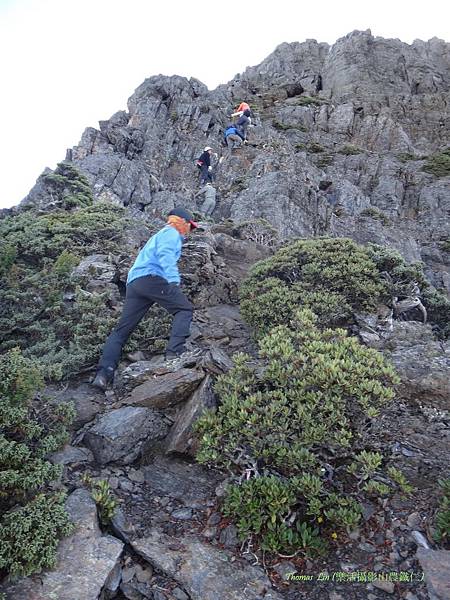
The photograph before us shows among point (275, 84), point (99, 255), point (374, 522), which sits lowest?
point (374, 522)

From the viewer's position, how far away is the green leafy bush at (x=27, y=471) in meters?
3.49

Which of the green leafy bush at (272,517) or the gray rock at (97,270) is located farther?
the gray rock at (97,270)

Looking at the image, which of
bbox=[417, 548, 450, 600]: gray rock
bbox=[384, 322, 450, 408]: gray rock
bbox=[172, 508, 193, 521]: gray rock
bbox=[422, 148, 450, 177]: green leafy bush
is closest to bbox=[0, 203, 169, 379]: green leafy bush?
bbox=[172, 508, 193, 521]: gray rock

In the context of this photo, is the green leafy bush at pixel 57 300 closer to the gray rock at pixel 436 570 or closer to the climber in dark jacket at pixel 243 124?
the gray rock at pixel 436 570

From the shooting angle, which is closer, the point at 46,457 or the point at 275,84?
the point at 46,457

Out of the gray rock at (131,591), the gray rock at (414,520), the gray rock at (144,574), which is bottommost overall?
the gray rock at (131,591)

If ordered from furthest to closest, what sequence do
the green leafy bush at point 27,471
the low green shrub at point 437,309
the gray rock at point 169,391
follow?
the low green shrub at point 437,309
the gray rock at point 169,391
the green leafy bush at point 27,471

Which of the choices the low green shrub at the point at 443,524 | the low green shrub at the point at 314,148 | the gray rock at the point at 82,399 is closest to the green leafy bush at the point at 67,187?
the gray rock at the point at 82,399

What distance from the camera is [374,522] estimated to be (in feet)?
14.0

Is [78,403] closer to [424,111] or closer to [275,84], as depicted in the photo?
[424,111]

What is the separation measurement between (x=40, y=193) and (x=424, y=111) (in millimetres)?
54077

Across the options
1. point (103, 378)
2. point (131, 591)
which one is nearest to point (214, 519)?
point (131, 591)

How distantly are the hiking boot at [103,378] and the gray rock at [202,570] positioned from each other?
9.15 feet

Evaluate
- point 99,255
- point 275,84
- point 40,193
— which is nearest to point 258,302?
point 99,255
